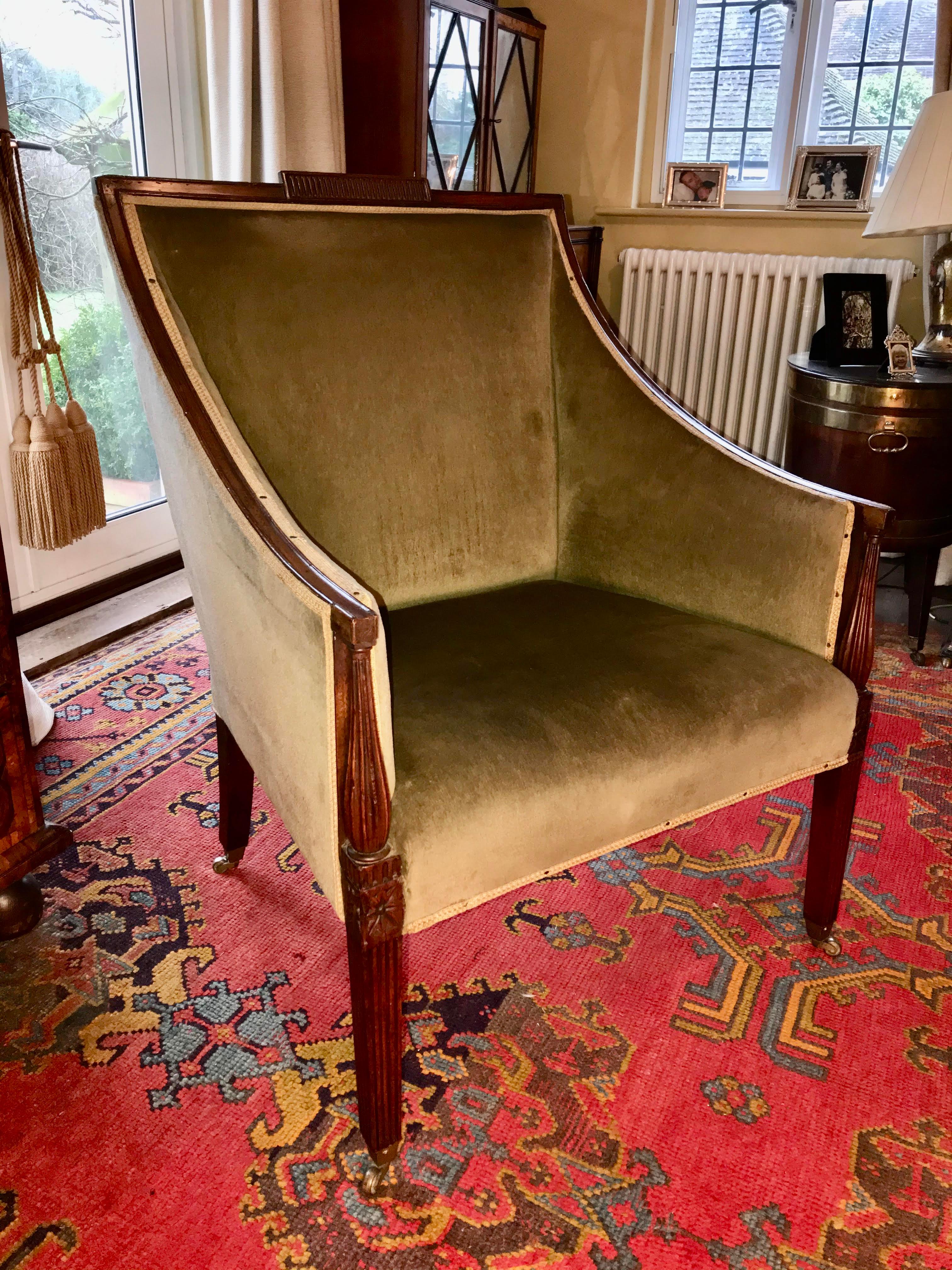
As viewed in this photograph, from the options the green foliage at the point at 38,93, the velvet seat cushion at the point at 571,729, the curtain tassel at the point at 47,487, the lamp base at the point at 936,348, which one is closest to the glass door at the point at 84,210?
the green foliage at the point at 38,93

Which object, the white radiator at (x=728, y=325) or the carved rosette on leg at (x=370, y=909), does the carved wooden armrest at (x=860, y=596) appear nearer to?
the carved rosette on leg at (x=370, y=909)

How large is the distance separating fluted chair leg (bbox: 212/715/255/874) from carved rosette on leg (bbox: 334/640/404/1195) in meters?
0.48

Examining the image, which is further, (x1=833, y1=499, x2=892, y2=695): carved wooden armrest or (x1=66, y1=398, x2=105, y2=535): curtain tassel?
(x1=66, y1=398, x2=105, y2=535): curtain tassel

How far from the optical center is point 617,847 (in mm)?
1122

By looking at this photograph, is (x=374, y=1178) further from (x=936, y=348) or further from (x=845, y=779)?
(x=936, y=348)

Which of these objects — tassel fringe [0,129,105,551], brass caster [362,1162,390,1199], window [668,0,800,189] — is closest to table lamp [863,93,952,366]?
window [668,0,800,189]

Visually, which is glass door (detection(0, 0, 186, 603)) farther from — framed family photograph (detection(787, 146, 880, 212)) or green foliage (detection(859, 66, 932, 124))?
green foliage (detection(859, 66, 932, 124))

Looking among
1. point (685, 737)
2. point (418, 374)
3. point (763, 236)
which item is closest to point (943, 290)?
point (763, 236)

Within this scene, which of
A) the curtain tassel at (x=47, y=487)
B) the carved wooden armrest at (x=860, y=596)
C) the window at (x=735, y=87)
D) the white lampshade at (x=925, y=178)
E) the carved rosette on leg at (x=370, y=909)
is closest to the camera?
the carved rosette on leg at (x=370, y=909)

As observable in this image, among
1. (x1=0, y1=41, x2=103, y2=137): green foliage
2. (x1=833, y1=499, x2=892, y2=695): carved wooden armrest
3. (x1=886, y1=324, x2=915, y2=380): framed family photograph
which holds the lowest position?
(x1=833, y1=499, x2=892, y2=695): carved wooden armrest

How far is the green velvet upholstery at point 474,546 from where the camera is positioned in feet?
3.23

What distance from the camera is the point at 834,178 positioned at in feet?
9.68

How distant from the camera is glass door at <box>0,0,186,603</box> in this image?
2264 millimetres

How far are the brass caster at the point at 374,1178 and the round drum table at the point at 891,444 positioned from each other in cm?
166
